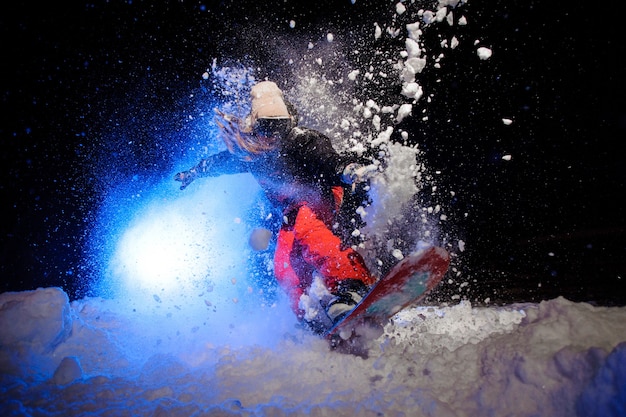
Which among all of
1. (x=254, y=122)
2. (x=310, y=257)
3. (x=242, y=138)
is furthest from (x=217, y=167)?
(x=310, y=257)

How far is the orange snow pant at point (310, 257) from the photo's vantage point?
7.66 ft

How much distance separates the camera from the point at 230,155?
3346 millimetres

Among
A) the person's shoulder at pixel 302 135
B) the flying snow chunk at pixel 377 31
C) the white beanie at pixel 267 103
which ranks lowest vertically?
the person's shoulder at pixel 302 135

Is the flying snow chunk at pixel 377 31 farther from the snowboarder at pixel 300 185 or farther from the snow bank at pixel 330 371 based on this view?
the snow bank at pixel 330 371

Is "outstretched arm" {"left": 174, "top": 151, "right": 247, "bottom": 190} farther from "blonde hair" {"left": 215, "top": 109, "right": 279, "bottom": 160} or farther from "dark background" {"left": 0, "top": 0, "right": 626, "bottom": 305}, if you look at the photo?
"dark background" {"left": 0, "top": 0, "right": 626, "bottom": 305}

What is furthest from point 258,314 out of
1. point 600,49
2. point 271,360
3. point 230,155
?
point 600,49

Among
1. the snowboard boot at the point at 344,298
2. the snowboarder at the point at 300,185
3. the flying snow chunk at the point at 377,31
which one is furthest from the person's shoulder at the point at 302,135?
the flying snow chunk at the point at 377,31

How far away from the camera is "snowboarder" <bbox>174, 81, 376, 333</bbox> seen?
2.37 metres

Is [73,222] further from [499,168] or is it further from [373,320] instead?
[499,168]

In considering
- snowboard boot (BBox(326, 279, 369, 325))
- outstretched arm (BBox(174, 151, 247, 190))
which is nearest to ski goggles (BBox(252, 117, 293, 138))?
outstretched arm (BBox(174, 151, 247, 190))

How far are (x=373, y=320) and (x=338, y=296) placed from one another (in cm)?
32

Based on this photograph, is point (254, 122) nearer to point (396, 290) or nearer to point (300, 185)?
point (300, 185)

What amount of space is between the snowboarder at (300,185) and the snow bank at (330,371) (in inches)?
22.1

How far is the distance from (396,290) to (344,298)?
46 cm
